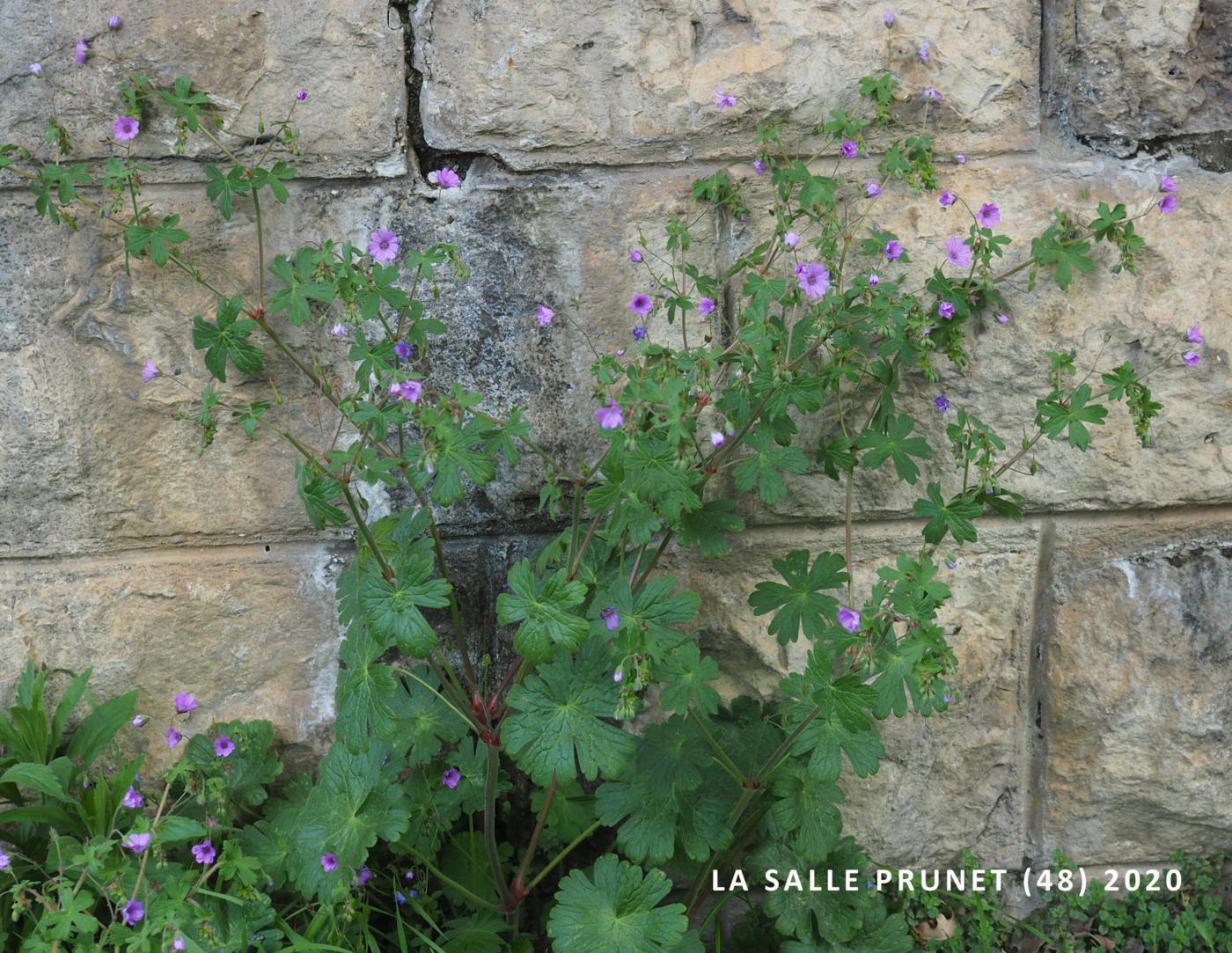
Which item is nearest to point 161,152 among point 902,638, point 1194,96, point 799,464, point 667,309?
point 667,309

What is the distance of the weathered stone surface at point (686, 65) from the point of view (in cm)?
173

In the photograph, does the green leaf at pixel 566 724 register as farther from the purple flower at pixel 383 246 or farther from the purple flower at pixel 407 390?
the purple flower at pixel 383 246

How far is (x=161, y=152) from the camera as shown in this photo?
1.75m

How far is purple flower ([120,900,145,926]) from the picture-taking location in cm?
153

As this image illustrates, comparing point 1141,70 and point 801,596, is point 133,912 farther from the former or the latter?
point 1141,70

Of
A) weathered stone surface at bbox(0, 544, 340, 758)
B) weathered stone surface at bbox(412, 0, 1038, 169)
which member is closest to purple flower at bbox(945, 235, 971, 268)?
weathered stone surface at bbox(412, 0, 1038, 169)

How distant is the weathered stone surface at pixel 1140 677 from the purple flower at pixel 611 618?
86 centimetres

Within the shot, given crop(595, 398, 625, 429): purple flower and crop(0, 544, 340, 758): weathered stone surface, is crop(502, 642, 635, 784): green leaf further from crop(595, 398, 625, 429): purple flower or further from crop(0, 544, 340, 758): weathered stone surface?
crop(0, 544, 340, 758): weathered stone surface

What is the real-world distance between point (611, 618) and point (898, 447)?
1.82 feet

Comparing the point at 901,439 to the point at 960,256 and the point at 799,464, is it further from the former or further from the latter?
the point at 960,256

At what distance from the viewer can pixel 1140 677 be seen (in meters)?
1.88

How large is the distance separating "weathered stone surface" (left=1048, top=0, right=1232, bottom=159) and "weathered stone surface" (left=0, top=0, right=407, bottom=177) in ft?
3.70

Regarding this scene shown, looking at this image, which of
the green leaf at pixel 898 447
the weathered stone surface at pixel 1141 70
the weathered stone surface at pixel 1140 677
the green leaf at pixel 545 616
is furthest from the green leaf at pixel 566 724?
the weathered stone surface at pixel 1141 70

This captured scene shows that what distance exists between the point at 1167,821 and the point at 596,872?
1123 mm
